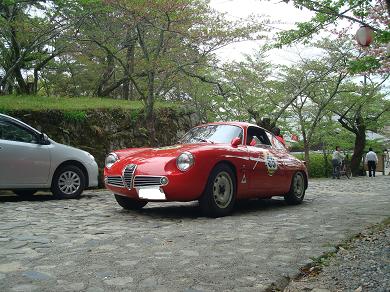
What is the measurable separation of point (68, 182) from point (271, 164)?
4.26m

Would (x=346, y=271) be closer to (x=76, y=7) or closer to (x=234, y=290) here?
(x=234, y=290)

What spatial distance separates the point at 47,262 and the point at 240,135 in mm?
4234

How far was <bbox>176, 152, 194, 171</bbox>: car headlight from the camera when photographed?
5.86 m

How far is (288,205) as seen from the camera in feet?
27.0

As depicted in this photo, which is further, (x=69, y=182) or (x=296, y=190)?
(x=69, y=182)

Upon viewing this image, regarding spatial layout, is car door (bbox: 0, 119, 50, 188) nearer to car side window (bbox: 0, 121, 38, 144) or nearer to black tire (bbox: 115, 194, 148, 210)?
car side window (bbox: 0, 121, 38, 144)

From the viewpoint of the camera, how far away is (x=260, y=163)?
7.04 m

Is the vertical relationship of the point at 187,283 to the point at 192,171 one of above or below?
below

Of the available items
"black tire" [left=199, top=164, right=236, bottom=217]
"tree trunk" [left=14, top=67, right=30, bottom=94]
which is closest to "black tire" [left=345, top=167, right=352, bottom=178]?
"tree trunk" [left=14, top=67, right=30, bottom=94]

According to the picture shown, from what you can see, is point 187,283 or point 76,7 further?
point 76,7

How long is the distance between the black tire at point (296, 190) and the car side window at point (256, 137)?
999mm

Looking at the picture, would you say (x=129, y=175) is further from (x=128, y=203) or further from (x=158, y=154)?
(x=128, y=203)

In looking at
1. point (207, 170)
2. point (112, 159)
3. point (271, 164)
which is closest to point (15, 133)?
point (112, 159)

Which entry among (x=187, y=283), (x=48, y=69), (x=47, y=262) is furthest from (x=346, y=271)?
(x=48, y=69)
